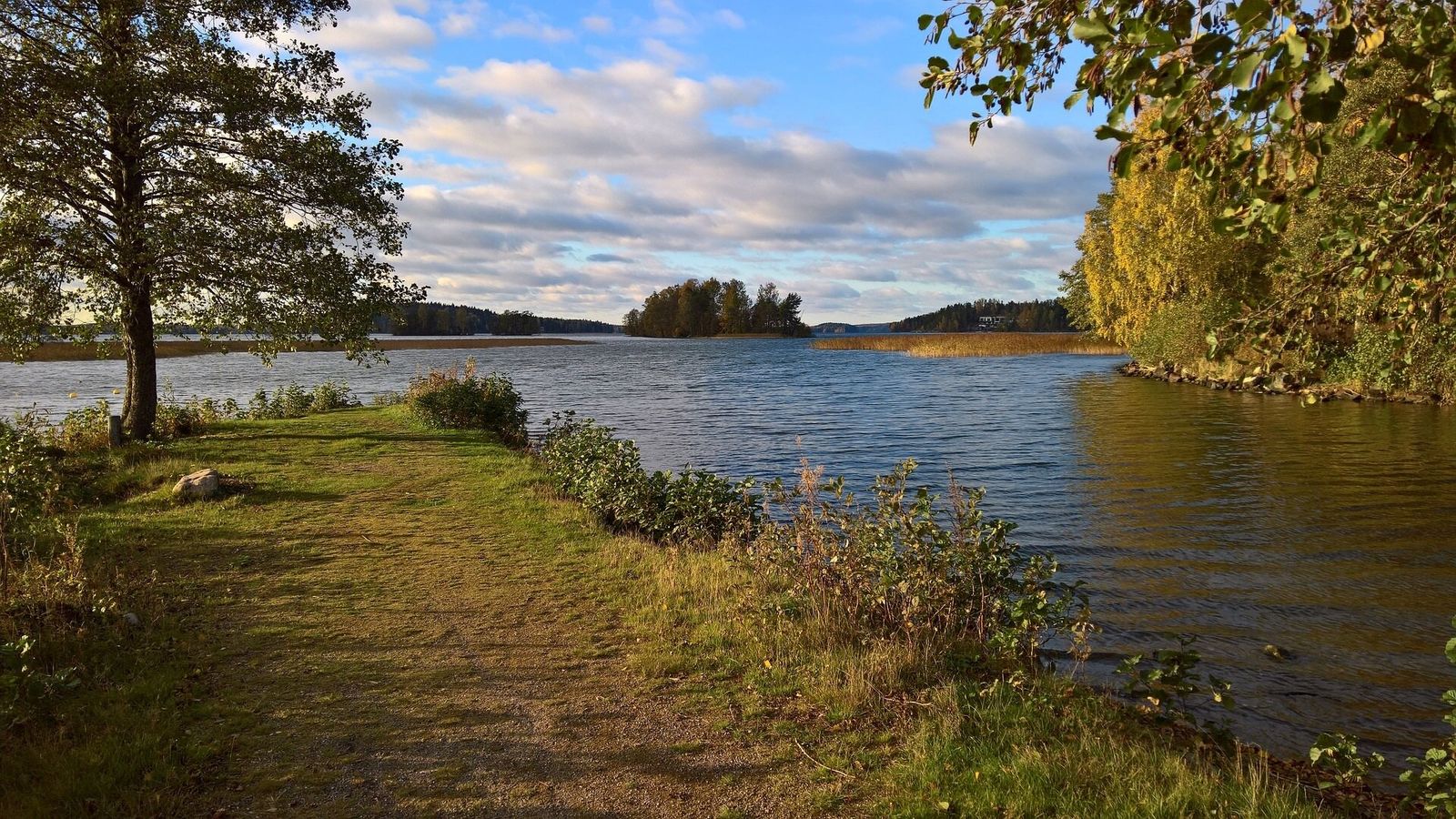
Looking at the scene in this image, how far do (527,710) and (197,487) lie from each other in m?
9.87

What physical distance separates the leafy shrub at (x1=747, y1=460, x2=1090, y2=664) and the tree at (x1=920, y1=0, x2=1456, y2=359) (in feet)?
12.0

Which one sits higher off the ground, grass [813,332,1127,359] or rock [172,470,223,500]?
grass [813,332,1127,359]

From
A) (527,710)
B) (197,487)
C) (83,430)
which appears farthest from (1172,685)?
(83,430)

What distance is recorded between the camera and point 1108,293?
150ft

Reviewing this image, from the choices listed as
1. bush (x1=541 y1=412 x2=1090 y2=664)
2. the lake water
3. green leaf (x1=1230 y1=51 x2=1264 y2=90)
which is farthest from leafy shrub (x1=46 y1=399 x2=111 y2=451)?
green leaf (x1=1230 y1=51 x2=1264 y2=90)

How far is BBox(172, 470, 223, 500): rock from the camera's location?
12352mm

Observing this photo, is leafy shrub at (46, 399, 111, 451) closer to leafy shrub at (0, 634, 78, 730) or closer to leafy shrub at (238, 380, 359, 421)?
leafy shrub at (238, 380, 359, 421)

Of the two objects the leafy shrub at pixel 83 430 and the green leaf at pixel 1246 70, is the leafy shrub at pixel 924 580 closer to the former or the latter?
the green leaf at pixel 1246 70

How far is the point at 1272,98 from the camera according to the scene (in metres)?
2.37

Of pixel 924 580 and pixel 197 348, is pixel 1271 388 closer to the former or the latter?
pixel 924 580

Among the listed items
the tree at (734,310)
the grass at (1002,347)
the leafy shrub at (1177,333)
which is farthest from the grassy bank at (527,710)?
the tree at (734,310)

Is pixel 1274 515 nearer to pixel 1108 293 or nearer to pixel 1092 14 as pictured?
pixel 1092 14

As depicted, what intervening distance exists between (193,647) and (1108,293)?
159 feet

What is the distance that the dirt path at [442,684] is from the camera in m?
4.72
